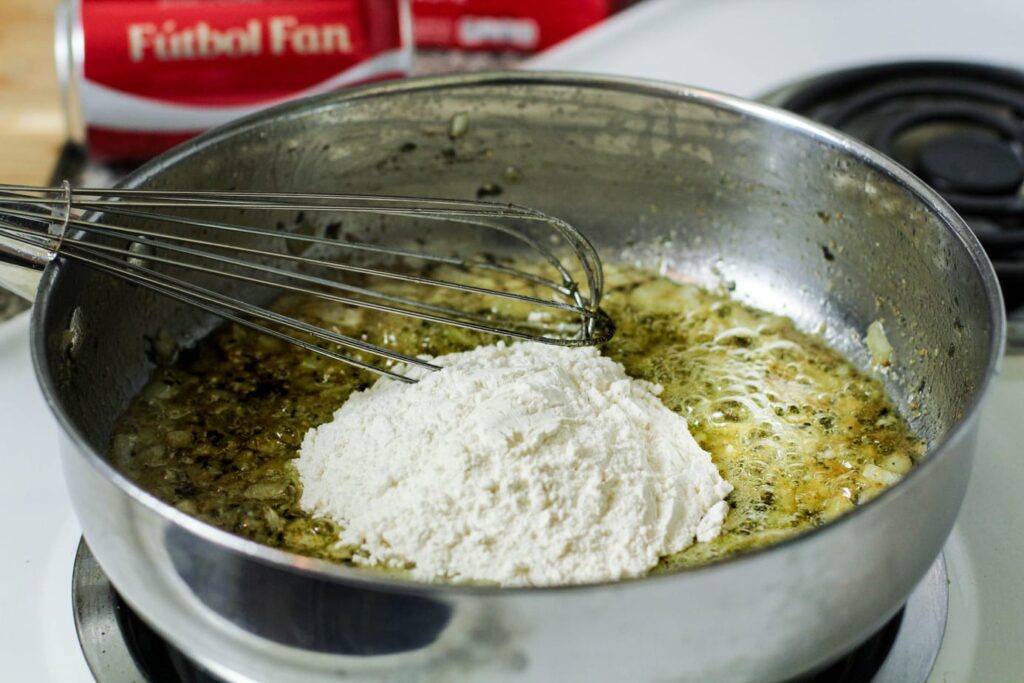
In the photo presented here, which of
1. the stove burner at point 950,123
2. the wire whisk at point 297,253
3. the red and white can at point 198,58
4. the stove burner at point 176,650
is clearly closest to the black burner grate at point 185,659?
the stove burner at point 176,650

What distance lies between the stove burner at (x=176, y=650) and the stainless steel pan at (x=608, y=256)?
69 millimetres

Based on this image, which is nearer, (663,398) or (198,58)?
(663,398)

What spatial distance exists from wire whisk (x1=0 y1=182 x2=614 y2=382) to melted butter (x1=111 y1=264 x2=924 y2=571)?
0.02 metres

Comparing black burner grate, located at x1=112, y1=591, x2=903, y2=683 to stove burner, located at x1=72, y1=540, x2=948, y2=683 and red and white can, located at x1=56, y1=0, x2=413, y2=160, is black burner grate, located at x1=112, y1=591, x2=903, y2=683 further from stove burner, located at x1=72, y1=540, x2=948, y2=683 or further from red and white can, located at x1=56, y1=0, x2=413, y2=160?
red and white can, located at x1=56, y1=0, x2=413, y2=160

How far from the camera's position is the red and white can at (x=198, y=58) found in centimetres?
87

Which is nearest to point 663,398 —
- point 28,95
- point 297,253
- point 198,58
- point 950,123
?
point 297,253

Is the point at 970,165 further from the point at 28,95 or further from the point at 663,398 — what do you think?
the point at 28,95

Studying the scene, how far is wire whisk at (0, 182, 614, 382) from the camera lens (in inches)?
20.2

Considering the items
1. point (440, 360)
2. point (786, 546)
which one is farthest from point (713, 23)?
point (786, 546)

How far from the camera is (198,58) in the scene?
0.89 m

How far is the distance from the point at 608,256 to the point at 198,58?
0.38 meters

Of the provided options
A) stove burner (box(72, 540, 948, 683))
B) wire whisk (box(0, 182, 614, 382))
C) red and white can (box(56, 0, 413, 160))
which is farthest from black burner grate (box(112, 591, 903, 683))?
red and white can (box(56, 0, 413, 160))

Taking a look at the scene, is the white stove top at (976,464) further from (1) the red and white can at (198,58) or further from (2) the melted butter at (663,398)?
(1) the red and white can at (198,58)

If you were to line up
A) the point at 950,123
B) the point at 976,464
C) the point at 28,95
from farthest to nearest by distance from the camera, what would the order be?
the point at 28,95, the point at 950,123, the point at 976,464
